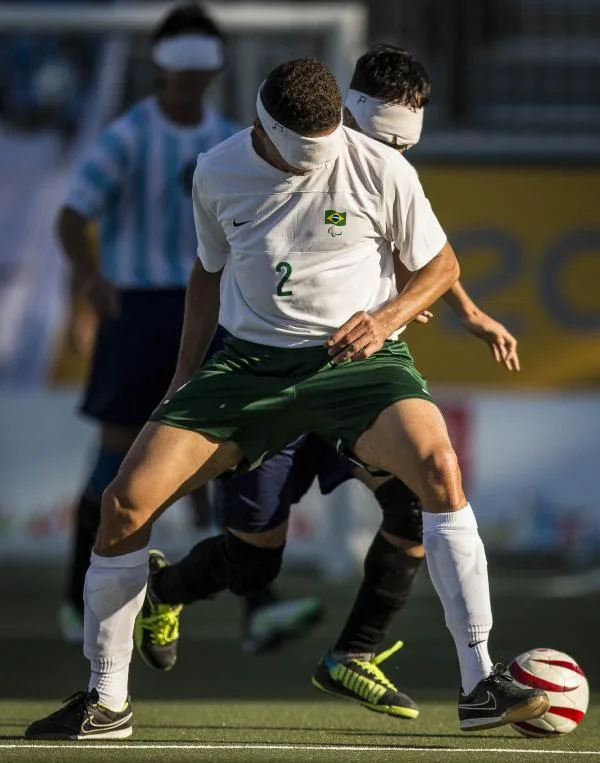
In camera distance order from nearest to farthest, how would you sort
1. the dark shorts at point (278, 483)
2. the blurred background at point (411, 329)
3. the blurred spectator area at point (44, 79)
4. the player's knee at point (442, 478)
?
the player's knee at point (442, 478) → the dark shorts at point (278, 483) → the blurred background at point (411, 329) → the blurred spectator area at point (44, 79)

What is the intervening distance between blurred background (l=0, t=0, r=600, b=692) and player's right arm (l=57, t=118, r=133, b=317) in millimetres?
1947

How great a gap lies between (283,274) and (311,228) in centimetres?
14

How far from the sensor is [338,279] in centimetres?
497

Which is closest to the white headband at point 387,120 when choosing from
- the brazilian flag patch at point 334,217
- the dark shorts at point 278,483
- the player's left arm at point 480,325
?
the player's left arm at point 480,325

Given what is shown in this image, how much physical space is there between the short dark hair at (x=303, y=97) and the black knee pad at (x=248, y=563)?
4.90 ft

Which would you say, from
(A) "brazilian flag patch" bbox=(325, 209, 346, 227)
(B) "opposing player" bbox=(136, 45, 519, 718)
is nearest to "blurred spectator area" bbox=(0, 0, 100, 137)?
(B) "opposing player" bbox=(136, 45, 519, 718)

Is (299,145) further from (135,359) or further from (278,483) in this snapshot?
(135,359)

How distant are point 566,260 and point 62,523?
→ 2.98 meters

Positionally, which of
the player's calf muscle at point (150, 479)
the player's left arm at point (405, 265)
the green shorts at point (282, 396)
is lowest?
the player's calf muscle at point (150, 479)

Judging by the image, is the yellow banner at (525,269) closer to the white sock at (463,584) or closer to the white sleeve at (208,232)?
the white sleeve at (208,232)

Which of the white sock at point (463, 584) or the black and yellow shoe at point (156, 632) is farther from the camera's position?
the black and yellow shoe at point (156, 632)

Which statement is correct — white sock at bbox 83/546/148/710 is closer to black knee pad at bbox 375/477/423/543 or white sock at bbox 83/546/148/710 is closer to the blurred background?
black knee pad at bbox 375/477/423/543

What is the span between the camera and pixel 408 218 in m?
4.98

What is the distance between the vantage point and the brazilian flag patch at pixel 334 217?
4.92 metres
